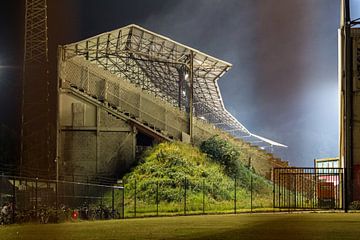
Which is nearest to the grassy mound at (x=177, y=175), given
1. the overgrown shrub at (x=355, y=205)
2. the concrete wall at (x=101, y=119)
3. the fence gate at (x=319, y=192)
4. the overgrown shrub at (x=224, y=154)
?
the overgrown shrub at (x=224, y=154)

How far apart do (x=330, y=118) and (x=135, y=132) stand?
5053 cm

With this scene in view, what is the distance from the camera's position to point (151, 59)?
4738 centimetres

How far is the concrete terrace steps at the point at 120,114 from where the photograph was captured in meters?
43.1

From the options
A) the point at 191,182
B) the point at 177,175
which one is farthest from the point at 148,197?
the point at 191,182

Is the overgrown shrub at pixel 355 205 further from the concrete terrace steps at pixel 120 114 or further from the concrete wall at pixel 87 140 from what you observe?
the concrete wall at pixel 87 140

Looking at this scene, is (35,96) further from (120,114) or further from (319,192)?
(319,192)

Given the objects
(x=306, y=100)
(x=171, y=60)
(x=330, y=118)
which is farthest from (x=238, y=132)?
(x=330, y=118)

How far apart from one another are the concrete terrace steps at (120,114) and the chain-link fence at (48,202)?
6408 millimetres

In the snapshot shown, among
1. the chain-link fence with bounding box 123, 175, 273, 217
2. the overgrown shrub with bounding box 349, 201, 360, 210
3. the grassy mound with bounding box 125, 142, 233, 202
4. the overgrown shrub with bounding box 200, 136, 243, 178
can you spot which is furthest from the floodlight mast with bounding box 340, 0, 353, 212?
the overgrown shrub with bounding box 200, 136, 243, 178

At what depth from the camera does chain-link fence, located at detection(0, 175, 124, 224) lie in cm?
2545

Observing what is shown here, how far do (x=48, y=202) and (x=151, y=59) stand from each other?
63.1ft

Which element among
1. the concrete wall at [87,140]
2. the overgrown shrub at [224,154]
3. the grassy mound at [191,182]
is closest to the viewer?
the grassy mound at [191,182]

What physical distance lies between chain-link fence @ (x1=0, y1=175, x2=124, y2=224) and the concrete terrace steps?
6408mm

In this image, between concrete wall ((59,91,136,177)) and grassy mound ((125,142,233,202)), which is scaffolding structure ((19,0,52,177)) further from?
grassy mound ((125,142,233,202))
